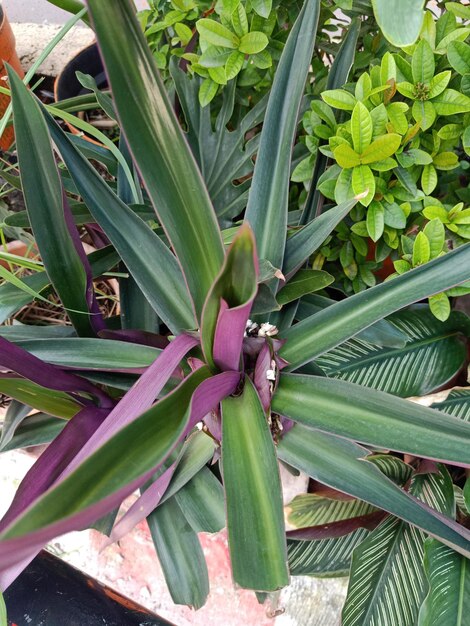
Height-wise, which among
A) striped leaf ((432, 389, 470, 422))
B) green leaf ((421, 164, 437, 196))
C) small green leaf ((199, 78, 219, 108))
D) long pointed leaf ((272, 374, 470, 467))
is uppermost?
small green leaf ((199, 78, 219, 108))

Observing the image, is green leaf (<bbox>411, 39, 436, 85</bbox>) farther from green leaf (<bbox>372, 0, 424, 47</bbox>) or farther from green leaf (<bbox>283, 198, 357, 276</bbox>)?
green leaf (<bbox>372, 0, 424, 47</bbox>)

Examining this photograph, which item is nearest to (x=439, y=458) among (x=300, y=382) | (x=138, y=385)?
(x=300, y=382)

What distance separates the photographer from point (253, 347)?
20.3 inches

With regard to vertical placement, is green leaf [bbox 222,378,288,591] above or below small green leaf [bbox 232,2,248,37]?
below

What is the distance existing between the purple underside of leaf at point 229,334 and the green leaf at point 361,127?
0.85 feet

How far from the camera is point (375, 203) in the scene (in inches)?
23.6

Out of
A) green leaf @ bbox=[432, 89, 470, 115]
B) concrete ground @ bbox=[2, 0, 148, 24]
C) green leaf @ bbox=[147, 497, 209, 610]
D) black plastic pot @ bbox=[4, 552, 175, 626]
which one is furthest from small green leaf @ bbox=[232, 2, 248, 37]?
concrete ground @ bbox=[2, 0, 148, 24]

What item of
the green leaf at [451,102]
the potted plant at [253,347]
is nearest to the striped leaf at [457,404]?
the potted plant at [253,347]

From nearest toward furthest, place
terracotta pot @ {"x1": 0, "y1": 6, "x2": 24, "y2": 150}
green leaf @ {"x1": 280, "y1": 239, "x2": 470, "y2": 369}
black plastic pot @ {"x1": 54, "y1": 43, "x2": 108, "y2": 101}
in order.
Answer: green leaf @ {"x1": 280, "y1": 239, "x2": 470, "y2": 369} < black plastic pot @ {"x1": 54, "y1": 43, "x2": 108, "y2": 101} < terracotta pot @ {"x1": 0, "y1": 6, "x2": 24, "y2": 150}

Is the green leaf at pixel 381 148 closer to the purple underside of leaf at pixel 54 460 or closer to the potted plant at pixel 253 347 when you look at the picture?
the potted plant at pixel 253 347

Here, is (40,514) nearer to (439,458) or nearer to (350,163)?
(439,458)

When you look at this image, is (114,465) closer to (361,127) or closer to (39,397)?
(39,397)

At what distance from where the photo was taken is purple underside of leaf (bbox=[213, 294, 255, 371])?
14.5 inches

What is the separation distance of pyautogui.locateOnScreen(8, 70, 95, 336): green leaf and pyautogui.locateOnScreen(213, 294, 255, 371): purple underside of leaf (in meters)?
0.19
